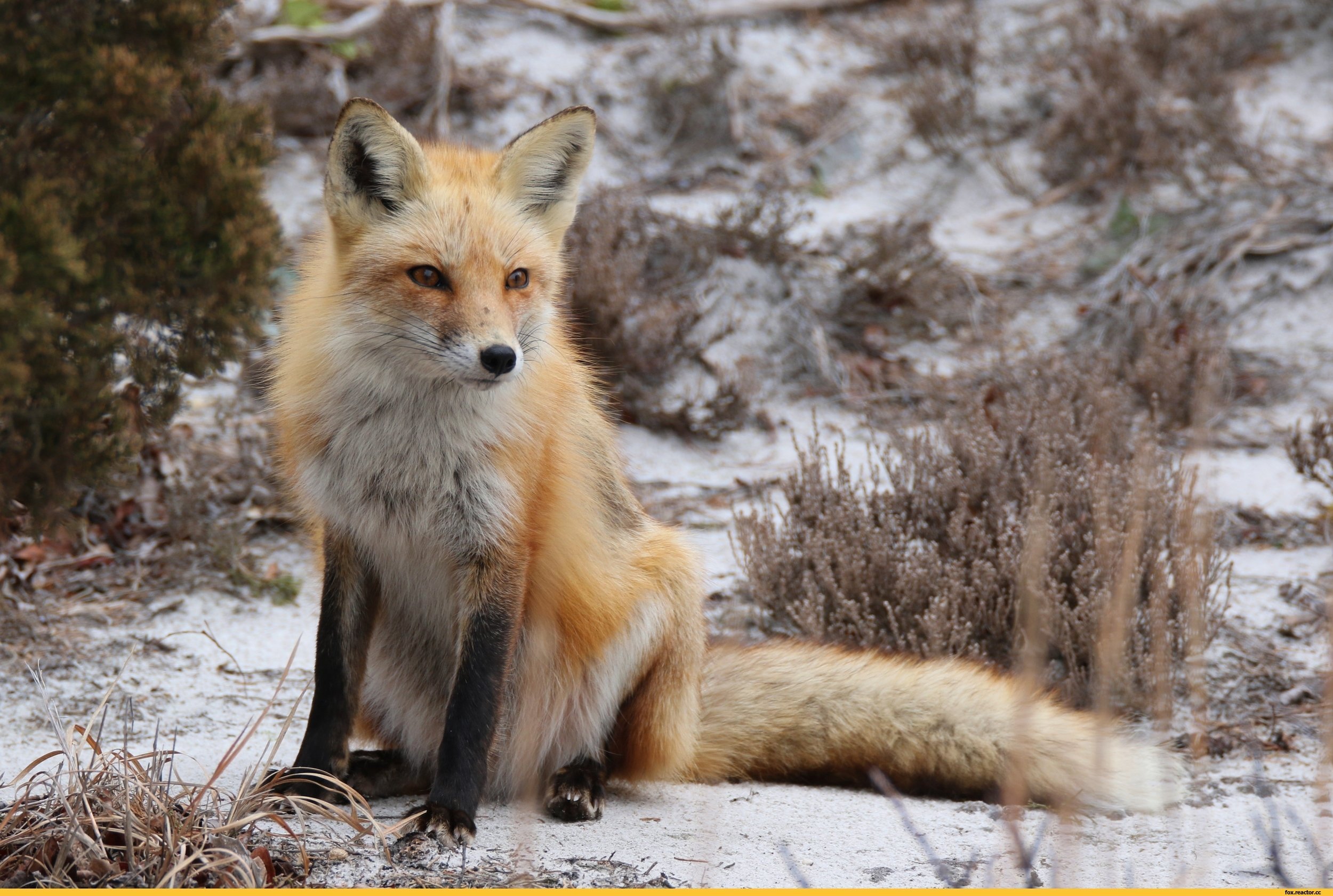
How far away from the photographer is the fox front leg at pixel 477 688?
2.70 meters

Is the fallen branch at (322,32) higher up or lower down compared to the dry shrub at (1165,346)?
higher up

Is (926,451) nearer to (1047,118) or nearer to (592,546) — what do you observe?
(592,546)

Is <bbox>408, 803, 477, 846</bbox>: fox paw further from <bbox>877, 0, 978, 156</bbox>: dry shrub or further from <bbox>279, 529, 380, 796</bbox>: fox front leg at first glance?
<bbox>877, 0, 978, 156</bbox>: dry shrub

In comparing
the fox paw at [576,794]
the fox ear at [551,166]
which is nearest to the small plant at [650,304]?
the fox ear at [551,166]

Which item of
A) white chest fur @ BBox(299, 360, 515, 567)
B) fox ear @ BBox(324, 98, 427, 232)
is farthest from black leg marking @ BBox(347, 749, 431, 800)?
fox ear @ BBox(324, 98, 427, 232)

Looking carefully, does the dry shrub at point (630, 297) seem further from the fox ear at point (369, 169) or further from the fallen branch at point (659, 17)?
the fallen branch at point (659, 17)

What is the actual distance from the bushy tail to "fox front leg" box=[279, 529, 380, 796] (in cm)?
104

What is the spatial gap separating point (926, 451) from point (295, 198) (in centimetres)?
469

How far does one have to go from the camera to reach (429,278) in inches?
108

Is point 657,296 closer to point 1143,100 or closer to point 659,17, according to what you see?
point 659,17

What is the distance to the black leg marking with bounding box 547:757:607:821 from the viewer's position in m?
3.01

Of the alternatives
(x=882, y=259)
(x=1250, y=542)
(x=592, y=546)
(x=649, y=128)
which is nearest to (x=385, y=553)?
(x=592, y=546)

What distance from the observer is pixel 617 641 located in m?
3.11

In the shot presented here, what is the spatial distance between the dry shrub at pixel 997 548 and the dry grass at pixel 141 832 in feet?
7.03
